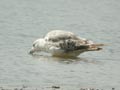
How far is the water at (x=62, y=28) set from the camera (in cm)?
1053

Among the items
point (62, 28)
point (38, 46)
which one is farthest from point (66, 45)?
point (62, 28)

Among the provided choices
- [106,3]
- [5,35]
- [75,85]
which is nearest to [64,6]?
[106,3]

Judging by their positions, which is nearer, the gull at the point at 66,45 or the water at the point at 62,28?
the water at the point at 62,28

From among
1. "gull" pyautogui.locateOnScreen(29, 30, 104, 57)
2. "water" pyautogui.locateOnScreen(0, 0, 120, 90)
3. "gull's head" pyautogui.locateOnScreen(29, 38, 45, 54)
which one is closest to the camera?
"water" pyautogui.locateOnScreen(0, 0, 120, 90)

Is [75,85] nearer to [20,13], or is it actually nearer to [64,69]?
[64,69]

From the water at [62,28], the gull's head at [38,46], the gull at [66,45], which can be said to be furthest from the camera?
the gull's head at [38,46]

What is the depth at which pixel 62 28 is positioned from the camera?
16984mm

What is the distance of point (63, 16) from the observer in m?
19.5

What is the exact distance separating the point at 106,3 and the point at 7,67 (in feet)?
38.2

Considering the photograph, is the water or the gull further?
the gull

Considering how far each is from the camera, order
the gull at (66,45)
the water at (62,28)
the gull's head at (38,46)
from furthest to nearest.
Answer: the gull's head at (38,46), the gull at (66,45), the water at (62,28)

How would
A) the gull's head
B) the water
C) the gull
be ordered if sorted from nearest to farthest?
the water
the gull
the gull's head

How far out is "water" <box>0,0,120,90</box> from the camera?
10.5 meters

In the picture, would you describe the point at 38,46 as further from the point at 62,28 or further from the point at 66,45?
the point at 62,28
